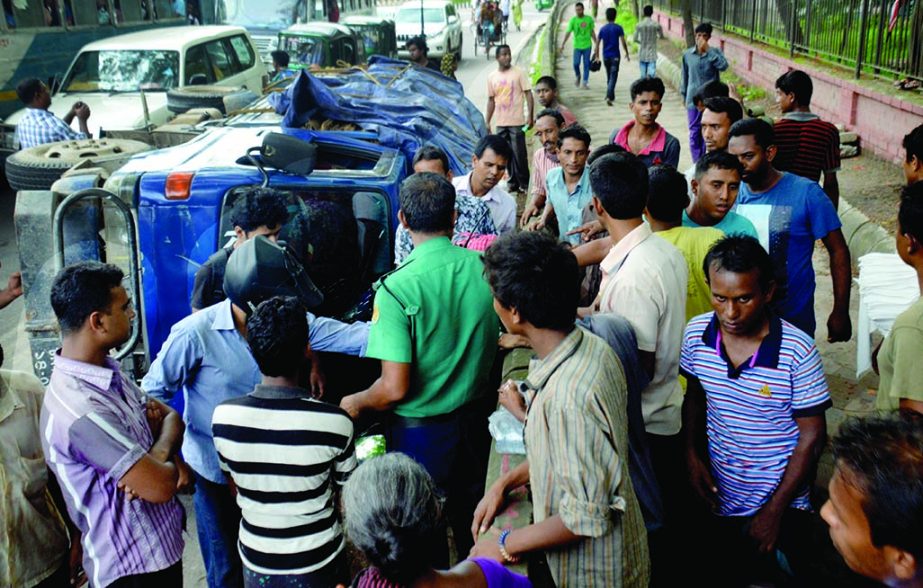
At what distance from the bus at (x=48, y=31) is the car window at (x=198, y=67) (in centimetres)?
237

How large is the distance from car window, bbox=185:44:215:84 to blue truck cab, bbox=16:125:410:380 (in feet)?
22.3

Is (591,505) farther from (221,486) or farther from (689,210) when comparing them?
(689,210)

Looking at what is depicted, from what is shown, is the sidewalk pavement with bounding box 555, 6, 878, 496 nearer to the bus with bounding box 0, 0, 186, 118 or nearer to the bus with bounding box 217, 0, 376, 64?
the bus with bounding box 217, 0, 376, 64

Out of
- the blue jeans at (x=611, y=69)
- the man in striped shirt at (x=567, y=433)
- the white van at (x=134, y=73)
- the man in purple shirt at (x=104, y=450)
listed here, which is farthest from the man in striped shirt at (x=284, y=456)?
the blue jeans at (x=611, y=69)

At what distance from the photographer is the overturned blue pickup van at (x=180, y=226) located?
4051 millimetres

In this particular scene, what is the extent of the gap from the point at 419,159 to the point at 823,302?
3.90 m

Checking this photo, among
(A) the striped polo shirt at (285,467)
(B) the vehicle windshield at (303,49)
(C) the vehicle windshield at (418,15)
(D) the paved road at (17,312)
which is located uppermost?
(C) the vehicle windshield at (418,15)

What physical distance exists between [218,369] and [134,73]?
8900 millimetres

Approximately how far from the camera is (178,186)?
4.08 meters

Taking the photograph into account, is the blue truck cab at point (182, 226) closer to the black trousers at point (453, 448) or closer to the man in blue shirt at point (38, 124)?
the black trousers at point (453, 448)

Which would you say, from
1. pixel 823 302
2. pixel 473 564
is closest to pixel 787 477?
pixel 473 564

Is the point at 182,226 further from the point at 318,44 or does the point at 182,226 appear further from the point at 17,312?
the point at 318,44

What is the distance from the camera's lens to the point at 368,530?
181 cm

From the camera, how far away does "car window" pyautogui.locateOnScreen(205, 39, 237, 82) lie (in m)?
11.6
